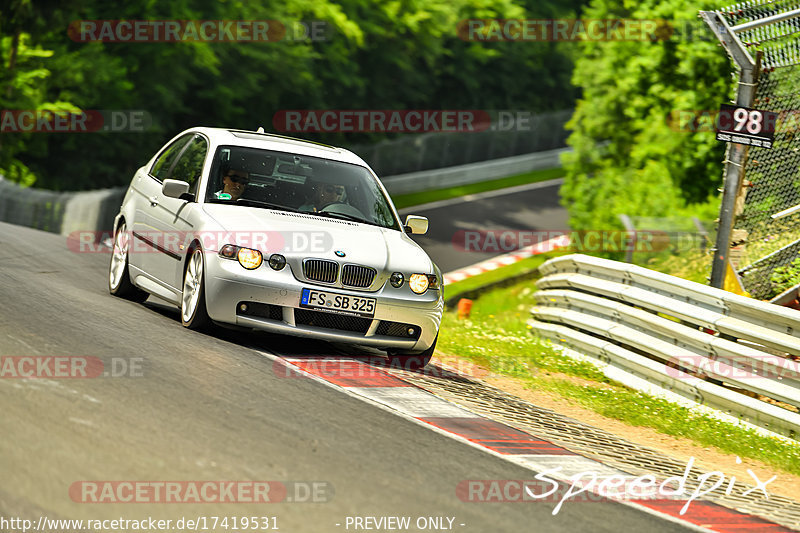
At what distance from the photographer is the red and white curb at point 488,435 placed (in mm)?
6297

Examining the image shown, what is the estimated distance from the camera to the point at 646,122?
1120 inches

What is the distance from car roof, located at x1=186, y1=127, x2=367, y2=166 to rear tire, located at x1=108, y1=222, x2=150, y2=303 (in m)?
1.36

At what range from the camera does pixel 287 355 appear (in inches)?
342

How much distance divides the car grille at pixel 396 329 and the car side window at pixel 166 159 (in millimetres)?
2971

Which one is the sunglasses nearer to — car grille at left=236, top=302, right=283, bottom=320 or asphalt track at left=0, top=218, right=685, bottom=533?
car grille at left=236, top=302, right=283, bottom=320

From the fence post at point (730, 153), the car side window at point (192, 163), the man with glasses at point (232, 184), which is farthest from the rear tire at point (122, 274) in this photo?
the fence post at point (730, 153)

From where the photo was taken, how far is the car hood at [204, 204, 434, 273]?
8578mm

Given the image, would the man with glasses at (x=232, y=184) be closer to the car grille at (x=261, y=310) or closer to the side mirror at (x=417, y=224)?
the car grille at (x=261, y=310)

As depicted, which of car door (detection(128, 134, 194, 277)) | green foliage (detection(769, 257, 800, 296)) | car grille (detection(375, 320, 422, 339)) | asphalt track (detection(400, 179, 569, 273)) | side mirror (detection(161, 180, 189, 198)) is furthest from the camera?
asphalt track (detection(400, 179, 569, 273))

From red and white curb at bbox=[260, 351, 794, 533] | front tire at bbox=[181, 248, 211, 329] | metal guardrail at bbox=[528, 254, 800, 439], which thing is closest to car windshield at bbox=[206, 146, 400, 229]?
front tire at bbox=[181, 248, 211, 329]

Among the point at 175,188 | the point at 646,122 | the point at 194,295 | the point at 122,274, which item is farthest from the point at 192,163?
the point at 646,122

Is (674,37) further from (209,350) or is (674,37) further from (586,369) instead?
(209,350)

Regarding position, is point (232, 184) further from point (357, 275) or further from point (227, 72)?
point (227, 72)

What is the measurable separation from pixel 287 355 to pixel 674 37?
815 inches
